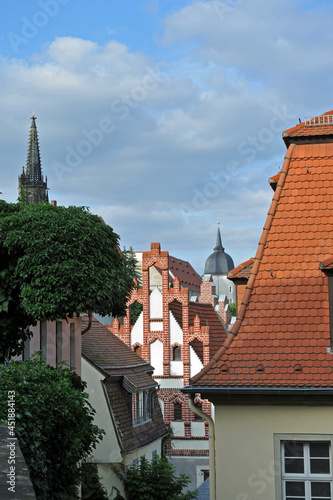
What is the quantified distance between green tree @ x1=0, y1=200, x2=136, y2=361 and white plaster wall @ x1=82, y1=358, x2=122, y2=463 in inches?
373

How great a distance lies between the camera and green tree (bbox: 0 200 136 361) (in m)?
16.0

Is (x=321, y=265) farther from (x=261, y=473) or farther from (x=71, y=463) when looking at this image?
(x=71, y=463)

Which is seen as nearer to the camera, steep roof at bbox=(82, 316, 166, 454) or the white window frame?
the white window frame

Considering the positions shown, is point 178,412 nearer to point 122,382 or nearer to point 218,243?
point 122,382

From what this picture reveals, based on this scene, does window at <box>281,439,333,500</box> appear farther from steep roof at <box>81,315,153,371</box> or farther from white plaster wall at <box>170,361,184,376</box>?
white plaster wall at <box>170,361,184,376</box>

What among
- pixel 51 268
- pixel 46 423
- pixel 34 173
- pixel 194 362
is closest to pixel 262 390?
pixel 46 423

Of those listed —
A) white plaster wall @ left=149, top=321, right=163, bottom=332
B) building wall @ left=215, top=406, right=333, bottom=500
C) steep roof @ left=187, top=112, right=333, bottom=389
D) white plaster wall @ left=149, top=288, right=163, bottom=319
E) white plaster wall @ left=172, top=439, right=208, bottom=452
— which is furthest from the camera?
white plaster wall @ left=149, top=288, right=163, bottom=319

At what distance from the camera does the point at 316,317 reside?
11406mm

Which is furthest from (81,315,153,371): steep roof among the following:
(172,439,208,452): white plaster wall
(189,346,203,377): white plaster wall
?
(172,439,208,452): white plaster wall

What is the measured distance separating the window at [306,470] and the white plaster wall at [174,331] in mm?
29357

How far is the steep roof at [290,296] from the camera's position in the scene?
11055mm

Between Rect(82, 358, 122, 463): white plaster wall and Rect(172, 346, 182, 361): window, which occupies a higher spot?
Rect(172, 346, 182, 361): window

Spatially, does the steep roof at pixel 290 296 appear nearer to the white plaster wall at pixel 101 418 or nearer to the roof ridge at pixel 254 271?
the roof ridge at pixel 254 271

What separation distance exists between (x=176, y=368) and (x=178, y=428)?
3351 mm
